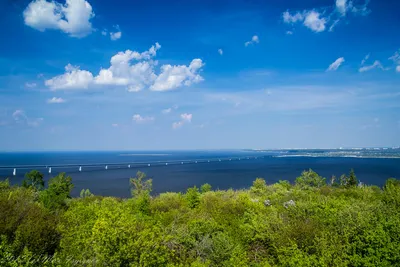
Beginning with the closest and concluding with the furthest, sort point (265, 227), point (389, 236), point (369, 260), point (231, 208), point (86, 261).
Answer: point (86, 261), point (369, 260), point (389, 236), point (265, 227), point (231, 208)

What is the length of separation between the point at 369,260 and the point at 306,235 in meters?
5.43

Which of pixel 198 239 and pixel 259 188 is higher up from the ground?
pixel 198 239

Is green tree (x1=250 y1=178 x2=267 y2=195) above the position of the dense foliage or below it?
below

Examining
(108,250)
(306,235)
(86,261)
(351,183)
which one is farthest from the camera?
(351,183)

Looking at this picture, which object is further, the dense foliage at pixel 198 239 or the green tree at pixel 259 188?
the green tree at pixel 259 188

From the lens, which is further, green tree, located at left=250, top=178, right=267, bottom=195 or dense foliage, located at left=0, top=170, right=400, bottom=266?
green tree, located at left=250, top=178, right=267, bottom=195

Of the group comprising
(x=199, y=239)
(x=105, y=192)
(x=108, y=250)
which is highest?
(x=108, y=250)

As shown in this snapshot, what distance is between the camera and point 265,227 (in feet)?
86.5

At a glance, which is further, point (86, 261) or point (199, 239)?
point (199, 239)

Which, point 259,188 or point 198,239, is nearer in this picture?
point 198,239

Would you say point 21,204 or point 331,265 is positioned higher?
point 21,204

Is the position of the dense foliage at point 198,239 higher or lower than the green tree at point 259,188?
higher

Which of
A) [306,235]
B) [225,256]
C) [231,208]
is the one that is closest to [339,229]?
[306,235]

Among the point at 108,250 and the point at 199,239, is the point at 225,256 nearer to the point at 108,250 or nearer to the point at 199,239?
the point at 199,239
